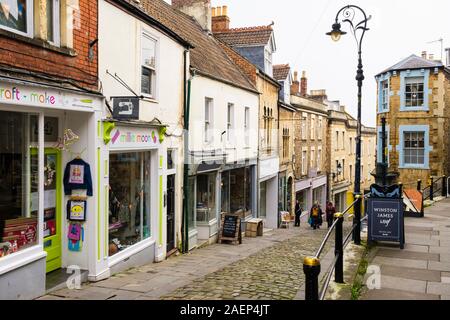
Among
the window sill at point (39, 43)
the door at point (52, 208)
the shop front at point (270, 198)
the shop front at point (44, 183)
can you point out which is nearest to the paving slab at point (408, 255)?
the shop front at point (44, 183)

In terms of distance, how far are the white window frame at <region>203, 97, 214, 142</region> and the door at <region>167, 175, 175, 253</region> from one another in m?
3.53

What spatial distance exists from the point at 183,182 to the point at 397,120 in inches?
661

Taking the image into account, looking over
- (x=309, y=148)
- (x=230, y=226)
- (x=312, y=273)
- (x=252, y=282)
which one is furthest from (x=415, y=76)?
(x=312, y=273)

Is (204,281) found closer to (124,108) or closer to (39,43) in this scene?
(124,108)

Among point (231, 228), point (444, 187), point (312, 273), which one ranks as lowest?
point (231, 228)

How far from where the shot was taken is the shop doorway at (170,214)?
12125 mm

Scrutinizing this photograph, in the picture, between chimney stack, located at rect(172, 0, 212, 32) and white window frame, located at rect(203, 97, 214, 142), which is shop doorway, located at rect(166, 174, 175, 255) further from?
chimney stack, located at rect(172, 0, 212, 32)

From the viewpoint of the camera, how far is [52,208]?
7914 millimetres

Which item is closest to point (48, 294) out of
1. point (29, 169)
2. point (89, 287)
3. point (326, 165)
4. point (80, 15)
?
point (89, 287)

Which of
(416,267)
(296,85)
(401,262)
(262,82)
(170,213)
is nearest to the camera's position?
(416,267)

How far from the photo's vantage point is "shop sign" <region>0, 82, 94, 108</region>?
590 cm

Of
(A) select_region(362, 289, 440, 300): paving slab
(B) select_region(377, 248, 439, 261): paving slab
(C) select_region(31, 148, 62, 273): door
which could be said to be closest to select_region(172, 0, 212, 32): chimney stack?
(C) select_region(31, 148, 62, 273): door

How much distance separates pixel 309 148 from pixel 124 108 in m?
25.9

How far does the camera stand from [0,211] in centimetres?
645
